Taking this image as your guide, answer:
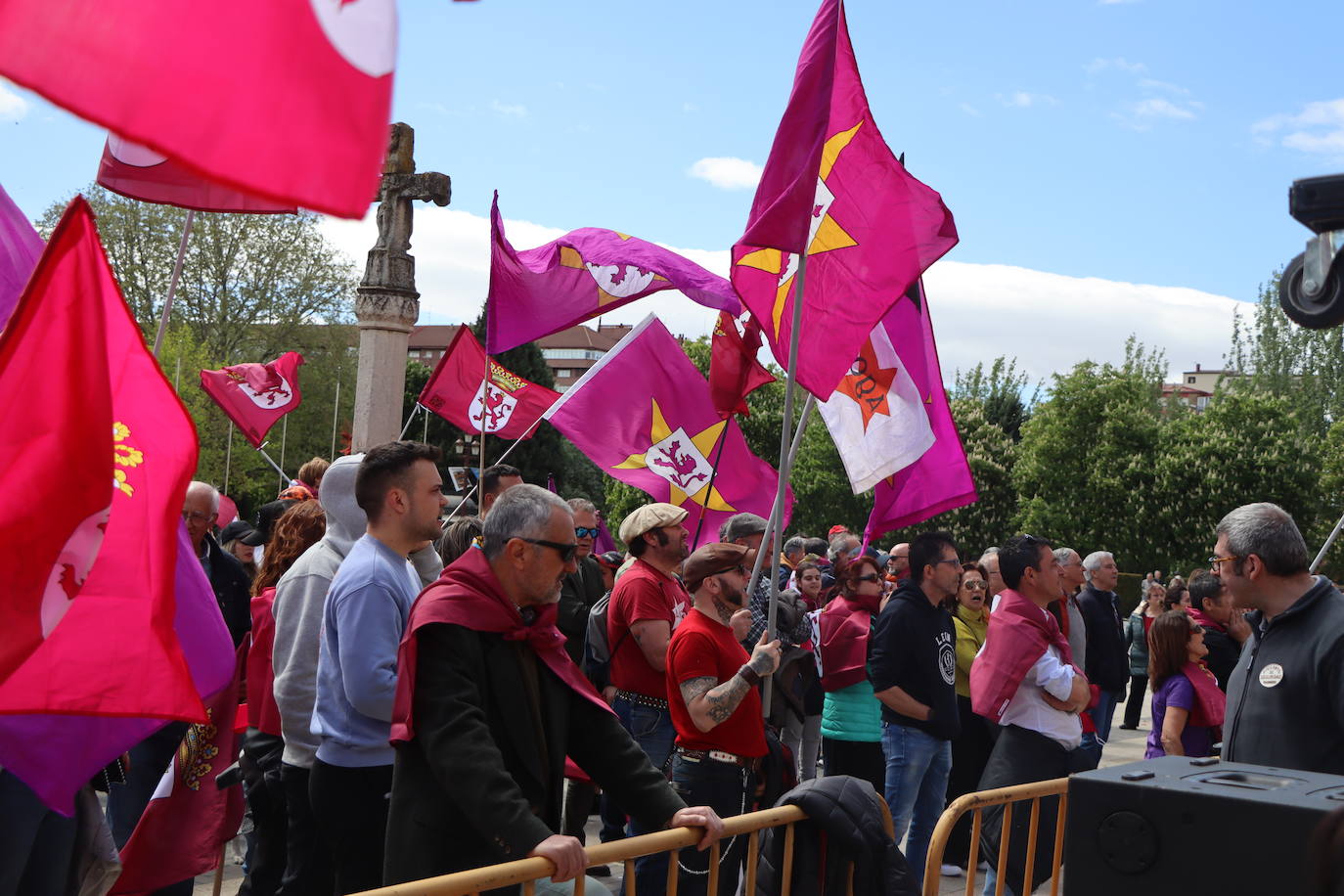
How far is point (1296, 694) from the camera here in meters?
4.21

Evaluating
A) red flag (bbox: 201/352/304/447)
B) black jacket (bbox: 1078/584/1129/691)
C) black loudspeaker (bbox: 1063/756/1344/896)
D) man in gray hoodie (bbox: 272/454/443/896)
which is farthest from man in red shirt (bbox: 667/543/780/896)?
red flag (bbox: 201/352/304/447)

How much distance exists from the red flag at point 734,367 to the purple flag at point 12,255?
3769 millimetres

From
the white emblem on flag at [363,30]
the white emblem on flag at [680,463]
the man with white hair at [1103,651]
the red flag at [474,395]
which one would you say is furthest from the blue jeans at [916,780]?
the red flag at [474,395]

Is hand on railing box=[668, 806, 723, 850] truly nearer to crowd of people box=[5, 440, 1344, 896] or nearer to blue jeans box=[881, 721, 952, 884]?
crowd of people box=[5, 440, 1344, 896]

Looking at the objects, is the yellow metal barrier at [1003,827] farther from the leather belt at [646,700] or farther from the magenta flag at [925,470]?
the magenta flag at [925,470]

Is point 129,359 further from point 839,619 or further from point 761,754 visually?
point 839,619

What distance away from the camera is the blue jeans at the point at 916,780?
6660mm

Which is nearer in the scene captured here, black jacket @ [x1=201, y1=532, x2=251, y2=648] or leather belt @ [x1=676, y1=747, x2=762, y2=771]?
leather belt @ [x1=676, y1=747, x2=762, y2=771]

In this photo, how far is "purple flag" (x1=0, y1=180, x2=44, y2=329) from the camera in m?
3.37

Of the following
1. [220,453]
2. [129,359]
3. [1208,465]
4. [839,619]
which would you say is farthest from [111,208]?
[129,359]

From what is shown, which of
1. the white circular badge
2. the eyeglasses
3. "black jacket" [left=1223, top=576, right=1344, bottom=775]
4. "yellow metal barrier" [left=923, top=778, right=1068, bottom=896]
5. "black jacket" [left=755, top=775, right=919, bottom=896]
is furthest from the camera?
the white circular badge

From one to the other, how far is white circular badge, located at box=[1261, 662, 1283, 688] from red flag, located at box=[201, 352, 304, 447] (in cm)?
1147

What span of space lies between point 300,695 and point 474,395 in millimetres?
8131

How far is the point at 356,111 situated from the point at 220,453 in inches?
1955
